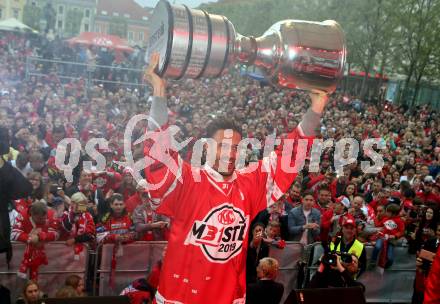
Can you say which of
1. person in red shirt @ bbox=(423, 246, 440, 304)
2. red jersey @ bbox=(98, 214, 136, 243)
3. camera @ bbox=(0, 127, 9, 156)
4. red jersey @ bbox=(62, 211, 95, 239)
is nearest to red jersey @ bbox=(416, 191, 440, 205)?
red jersey @ bbox=(98, 214, 136, 243)

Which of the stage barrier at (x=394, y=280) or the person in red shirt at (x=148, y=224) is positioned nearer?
the person in red shirt at (x=148, y=224)

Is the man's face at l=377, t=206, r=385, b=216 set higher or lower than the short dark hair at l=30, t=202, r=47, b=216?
lower

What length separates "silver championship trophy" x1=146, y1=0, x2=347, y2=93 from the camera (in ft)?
8.06

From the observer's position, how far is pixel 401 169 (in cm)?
1317

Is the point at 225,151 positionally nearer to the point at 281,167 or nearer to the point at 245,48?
the point at 281,167

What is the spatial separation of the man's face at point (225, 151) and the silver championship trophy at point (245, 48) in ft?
1.41

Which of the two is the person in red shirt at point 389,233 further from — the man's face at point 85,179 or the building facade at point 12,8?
the building facade at point 12,8

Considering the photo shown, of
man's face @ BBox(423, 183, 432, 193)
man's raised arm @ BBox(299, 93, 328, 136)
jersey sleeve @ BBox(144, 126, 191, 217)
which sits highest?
man's raised arm @ BBox(299, 93, 328, 136)

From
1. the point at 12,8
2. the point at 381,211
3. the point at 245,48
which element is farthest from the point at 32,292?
the point at 12,8

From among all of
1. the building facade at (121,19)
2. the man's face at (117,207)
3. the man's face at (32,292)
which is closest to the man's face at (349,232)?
the man's face at (117,207)

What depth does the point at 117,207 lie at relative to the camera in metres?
6.01

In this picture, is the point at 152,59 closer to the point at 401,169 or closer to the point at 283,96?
the point at 401,169

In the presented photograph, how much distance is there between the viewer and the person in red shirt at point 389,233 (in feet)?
22.4

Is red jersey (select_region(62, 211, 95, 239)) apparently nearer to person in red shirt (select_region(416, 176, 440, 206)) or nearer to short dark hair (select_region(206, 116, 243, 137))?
short dark hair (select_region(206, 116, 243, 137))
